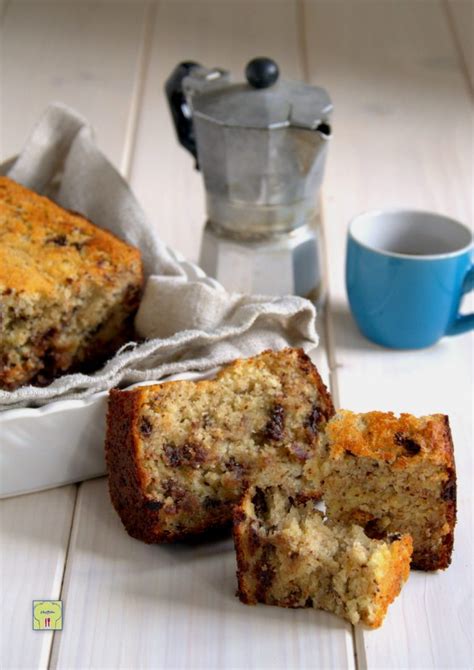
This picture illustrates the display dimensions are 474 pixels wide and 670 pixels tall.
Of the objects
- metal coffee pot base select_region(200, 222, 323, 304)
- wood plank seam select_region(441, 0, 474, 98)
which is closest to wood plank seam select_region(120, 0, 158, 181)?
metal coffee pot base select_region(200, 222, 323, 304)

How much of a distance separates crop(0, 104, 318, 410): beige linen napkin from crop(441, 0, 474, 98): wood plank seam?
1562mm

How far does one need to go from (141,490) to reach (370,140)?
5.94 feet

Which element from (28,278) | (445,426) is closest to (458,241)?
(445,426)

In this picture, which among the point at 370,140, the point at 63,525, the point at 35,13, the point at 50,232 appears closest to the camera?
the point at 63,525

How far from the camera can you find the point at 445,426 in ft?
5.62

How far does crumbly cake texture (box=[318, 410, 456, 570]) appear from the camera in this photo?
1670 mm

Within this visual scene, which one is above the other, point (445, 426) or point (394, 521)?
point (445, 426)

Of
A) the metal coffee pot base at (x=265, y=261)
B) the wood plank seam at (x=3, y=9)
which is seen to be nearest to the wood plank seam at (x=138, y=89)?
the wood plank seam at (x=3, y=9)

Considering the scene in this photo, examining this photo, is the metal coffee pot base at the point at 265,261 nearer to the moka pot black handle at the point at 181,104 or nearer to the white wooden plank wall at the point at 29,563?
the moka pot black handle at the point at 181,104

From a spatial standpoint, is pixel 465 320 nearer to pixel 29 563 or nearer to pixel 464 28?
pixel 29 563

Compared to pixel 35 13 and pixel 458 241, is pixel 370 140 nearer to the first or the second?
pixel 458 241

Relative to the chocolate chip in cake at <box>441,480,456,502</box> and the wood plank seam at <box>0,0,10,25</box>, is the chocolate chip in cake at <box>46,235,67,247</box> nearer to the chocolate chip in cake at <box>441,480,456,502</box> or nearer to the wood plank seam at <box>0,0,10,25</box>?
the chocolate chip in cake at <box>441,480,456,502</box>

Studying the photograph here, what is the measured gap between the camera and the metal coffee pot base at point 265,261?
237 cm

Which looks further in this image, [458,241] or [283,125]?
[458,241]
